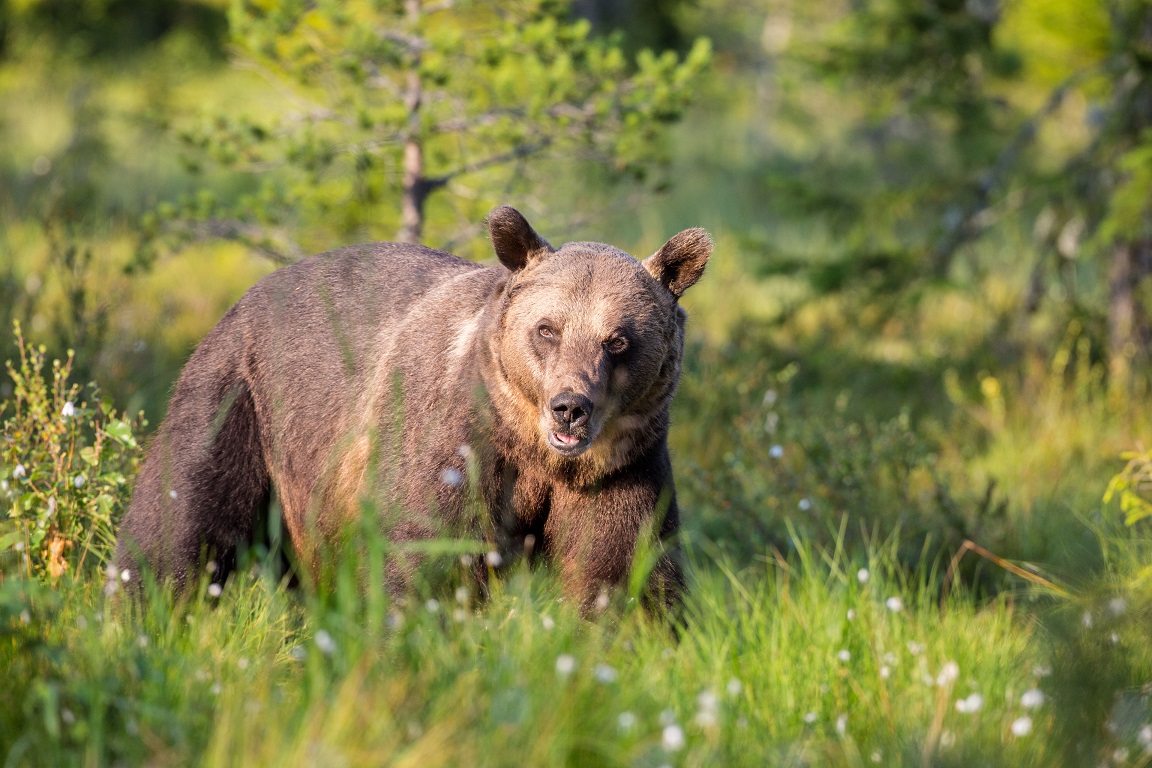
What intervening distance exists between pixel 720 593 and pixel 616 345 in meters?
0.89

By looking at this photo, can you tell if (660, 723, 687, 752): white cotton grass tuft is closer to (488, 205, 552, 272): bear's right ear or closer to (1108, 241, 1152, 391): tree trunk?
(488, 205, 552, 272): bear's right ear

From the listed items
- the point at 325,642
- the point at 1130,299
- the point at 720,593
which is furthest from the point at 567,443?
the point at 1130,299

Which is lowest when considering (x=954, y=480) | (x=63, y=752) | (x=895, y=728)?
(x=954, y=480)

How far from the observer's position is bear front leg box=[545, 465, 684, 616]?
4.04 m

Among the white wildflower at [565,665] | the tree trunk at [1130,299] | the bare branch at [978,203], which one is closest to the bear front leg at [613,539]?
the white wildflower at [565,665]

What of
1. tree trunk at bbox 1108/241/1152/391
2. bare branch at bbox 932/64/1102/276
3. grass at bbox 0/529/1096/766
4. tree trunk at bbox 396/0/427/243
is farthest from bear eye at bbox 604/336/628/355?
tree trunk at bbox 1108/241/1152/391

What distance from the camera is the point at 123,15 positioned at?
719 inches

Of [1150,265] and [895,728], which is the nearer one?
[895,728]

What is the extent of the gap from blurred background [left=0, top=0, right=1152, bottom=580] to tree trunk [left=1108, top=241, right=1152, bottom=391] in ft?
0.06

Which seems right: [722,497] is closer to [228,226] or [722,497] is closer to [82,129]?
[228,226]

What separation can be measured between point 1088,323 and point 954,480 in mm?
2274

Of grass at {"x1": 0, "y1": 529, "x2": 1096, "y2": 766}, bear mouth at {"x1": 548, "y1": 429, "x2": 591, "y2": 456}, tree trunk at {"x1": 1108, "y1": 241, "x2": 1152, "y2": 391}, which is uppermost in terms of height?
bear mouth at {"x1": 548, "y1": 429, "x2": 591, "y2": 456}

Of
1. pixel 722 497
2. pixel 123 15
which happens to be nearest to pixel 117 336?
pixel 722 497

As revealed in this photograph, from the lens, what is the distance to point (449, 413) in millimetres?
4121
